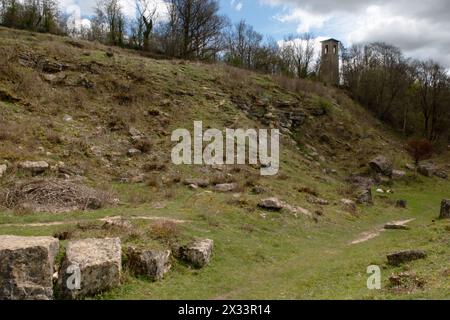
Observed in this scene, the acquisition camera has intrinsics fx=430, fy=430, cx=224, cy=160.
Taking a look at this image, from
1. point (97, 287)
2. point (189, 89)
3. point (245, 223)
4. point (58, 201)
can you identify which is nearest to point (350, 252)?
point (245, 223)

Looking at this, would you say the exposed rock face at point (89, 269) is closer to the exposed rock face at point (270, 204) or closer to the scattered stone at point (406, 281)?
the scattered stone at point (406, 281)

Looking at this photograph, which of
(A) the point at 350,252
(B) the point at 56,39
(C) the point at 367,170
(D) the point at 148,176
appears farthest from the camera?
(B) the point at 56,39

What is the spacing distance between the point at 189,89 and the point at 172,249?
23447 mm

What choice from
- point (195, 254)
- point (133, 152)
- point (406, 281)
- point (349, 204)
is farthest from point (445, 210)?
point (133, 152)

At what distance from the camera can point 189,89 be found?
113ft

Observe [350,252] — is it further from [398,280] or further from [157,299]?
[157,299]

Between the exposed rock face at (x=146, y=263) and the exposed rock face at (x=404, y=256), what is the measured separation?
21.0ft

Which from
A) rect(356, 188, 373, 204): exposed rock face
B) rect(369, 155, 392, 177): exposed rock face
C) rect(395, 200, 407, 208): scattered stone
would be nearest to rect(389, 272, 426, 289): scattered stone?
rect(356, 188, 373, 204): exposed rock face

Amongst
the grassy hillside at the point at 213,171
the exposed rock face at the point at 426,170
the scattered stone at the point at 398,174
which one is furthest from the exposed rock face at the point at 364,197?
the exposed rock face at the point at 426,170

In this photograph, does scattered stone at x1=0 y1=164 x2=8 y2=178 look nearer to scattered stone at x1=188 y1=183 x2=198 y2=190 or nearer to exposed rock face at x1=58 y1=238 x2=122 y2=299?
scattered stone at x1=188 y1=183 x2=198 y2=190

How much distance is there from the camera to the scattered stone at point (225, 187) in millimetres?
21417

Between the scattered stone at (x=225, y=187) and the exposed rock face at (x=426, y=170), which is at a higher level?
the exposed rock face at (x=426, y=170)

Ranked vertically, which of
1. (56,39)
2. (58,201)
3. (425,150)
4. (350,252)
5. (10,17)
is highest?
(10,17)

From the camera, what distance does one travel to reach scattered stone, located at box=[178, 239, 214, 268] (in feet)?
40.0
